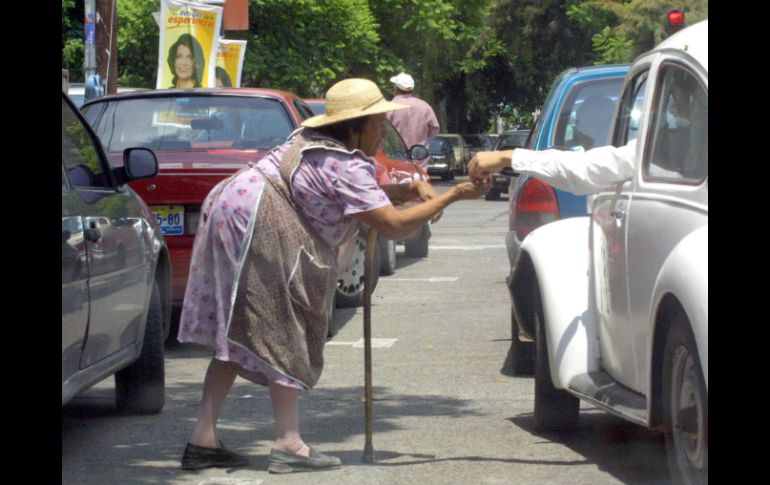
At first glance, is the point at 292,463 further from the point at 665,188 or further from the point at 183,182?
the point at 183,182

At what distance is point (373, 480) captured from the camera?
18.7 feet

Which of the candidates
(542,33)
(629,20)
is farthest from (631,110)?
(542,33)

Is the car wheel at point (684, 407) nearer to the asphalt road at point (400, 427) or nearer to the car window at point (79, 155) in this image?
the asphalt road at point (400, 427)

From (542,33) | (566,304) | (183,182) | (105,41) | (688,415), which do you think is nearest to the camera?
(688,415)

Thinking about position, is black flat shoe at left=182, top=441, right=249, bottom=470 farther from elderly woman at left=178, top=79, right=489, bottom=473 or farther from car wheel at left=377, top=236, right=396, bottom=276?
car wheel at left=377, top=236, right=396, bottom=276

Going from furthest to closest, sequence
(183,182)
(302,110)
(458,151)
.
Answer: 1. (458,151)
2. (302,110)
3. (183,182)

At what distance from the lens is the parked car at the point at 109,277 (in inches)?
225

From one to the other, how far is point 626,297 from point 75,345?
221 centimetres

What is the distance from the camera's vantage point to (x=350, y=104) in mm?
5797

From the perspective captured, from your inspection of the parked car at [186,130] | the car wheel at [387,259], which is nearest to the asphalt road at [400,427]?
the parked car at [186,130]

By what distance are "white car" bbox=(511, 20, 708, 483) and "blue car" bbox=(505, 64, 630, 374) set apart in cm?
194

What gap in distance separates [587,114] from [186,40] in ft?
45.3

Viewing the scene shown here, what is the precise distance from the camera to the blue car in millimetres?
8789

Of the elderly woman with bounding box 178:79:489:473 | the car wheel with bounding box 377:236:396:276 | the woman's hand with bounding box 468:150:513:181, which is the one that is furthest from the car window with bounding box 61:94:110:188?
the car wheel with bounding box 377:236:396:276
